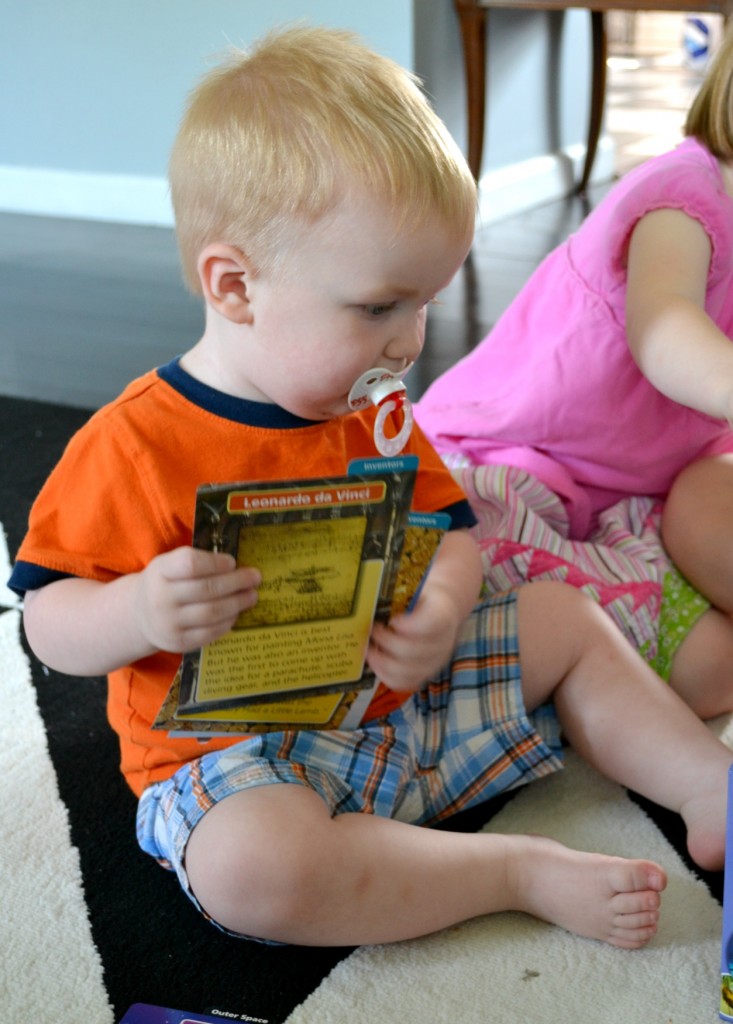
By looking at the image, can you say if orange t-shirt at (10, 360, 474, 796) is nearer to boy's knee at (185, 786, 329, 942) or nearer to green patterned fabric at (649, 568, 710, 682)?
boy's knee at (185, 786, 329, 942)

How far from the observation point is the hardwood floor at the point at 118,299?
1781 mm

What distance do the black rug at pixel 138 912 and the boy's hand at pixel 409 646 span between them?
0.14 m

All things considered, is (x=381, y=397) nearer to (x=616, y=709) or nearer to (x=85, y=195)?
(x=616, y=709)

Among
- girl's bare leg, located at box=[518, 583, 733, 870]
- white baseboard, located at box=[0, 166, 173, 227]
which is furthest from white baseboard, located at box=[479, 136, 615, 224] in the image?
girl's bare leg, located at box=[518, 583, 733, 870]

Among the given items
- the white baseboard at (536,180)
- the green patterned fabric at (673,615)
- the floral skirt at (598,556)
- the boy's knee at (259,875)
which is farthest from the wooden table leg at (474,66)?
the boy's knee at (259,875)

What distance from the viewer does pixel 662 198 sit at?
967 mm

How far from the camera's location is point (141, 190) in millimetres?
2797

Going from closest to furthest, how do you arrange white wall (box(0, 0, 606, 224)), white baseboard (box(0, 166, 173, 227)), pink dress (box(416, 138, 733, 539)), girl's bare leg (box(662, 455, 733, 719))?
girl's bare leg (box(662, 455, 733, 719)), pink dress (box(416, 138, 733, 539)), white wall (box(0, 0, 606, 224)), white baseboard (box(0, 166, 173, 227))

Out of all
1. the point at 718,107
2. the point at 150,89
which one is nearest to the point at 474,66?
the point at 150,89

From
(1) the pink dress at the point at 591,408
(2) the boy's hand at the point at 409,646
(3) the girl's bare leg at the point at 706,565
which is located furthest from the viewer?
(1) the pink dress at the point at 591,408

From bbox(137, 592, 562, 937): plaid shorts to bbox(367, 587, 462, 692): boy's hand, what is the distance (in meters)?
0.07

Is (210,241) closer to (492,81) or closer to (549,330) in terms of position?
(549,330)

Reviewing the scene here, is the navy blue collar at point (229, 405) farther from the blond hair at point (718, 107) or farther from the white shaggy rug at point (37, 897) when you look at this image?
the blond hair at point (718, 107)

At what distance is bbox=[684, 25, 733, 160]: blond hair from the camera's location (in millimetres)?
988
